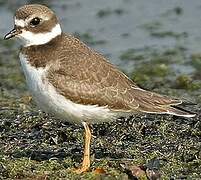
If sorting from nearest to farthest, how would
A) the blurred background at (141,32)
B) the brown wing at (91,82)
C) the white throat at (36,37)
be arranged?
the brown wing at (91,82)
the white throat at (36,37)
the blurred background at (141,32)

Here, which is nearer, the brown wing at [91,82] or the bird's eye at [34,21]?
the brown wing at [91,82]

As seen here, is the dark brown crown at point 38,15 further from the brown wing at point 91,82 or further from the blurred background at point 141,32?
the blurred background at point 141,32

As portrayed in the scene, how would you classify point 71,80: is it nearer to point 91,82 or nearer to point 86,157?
point 91,82

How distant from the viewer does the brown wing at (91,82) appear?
279 inches

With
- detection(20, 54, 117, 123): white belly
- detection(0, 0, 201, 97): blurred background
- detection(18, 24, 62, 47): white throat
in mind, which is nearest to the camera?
detection(20, 54, 117, 123): white belly

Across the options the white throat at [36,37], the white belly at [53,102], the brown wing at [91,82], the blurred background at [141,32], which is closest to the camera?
the white belly at [53,102]

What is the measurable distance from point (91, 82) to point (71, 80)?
0.19 meters

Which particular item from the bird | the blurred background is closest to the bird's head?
the bird

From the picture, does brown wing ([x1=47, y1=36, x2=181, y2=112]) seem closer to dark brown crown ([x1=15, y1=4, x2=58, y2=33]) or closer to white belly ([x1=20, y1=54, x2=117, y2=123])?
white belly ([x1=20, y1=54, x2=117, y2=123])

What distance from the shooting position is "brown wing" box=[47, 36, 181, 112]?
709 centimetres

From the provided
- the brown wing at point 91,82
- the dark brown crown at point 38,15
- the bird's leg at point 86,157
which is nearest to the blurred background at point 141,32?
the brown wing at point 91,82

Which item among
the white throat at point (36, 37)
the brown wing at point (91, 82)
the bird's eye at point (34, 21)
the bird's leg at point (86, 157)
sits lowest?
the bird's leg at point (86, 157)

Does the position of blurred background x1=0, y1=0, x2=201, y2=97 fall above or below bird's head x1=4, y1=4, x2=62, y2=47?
below

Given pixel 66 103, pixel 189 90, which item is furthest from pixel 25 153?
pixel 189 90
